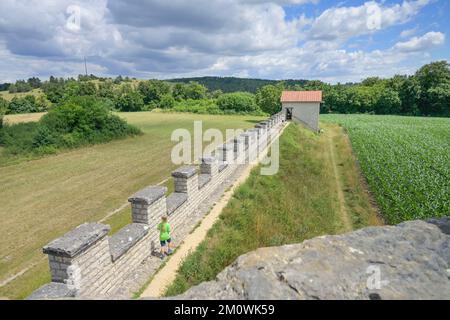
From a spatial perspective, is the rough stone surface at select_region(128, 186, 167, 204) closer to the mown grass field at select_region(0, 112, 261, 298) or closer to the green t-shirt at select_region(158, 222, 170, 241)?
the green t-shirt at select_region(158, 222, 170, 241)

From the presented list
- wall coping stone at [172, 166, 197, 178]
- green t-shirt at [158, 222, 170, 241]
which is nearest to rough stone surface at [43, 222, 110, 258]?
green t-shirt at [158, 222, 170, 241]

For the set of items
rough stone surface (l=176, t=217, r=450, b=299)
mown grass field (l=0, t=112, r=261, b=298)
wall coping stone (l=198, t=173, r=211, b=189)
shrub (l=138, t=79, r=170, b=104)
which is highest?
shrub (l=138, t=79, r=170, b=104)

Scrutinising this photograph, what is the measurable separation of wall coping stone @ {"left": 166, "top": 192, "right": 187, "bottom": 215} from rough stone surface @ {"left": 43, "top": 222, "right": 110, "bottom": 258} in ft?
8.93

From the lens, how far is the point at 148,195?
6902 mm

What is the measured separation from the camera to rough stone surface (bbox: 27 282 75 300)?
13.8 ft

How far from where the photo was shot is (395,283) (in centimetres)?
245

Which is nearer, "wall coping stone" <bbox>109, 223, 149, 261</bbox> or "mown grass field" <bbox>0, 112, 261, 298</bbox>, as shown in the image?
"wall coping stone" <bbox>109, 223, 149, 261</bbox>

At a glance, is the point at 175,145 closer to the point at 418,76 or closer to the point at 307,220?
the point at 307,220

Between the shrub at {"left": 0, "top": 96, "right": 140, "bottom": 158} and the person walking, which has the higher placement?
the shrub at {"left": 0, "top": 96, "right": 140, "bottom": 158}

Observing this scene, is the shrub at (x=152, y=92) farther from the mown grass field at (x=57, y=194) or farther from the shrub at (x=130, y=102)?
the mown grass field at (x=57, y=194)

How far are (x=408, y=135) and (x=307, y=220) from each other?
29.7 m

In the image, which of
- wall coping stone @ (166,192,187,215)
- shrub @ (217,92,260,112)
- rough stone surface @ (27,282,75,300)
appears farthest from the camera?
shrub @ (217,92,260,112)

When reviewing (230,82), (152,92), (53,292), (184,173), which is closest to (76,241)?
(53,292)
